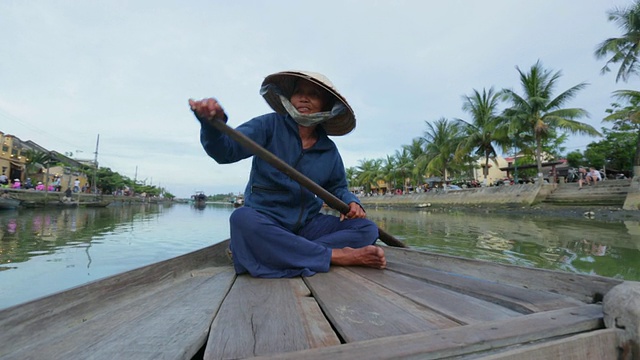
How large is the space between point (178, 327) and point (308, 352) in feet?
1.56

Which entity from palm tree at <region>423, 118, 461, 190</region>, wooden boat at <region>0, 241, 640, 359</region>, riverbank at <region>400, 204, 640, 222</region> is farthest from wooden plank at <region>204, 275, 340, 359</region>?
palm tree at <region>423, 118, 461, 190</region>

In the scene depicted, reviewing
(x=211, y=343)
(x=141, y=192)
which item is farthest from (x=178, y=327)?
(x=141, y=192)

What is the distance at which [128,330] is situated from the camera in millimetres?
802

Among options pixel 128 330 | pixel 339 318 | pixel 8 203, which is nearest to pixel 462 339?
pixel 339 318

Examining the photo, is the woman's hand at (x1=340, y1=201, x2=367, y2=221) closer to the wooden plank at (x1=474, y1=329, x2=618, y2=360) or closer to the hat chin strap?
the hat chin strap

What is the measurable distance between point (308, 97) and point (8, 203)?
18155 mm

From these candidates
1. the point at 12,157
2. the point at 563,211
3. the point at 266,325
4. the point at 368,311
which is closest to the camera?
the point at 266,325

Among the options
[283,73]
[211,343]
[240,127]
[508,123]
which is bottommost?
[211,343]

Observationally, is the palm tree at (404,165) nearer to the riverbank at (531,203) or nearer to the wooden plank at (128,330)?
the riverbank at (531,203)

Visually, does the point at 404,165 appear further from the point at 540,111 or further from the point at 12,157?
the point at 12,157

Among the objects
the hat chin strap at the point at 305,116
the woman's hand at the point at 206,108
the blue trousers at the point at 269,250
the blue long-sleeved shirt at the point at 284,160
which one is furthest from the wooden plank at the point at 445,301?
the woman's hand at the point at 206,108

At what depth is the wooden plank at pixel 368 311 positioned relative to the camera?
73 centimetres

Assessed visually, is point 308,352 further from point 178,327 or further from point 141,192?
point 141,192

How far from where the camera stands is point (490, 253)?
4012mm
